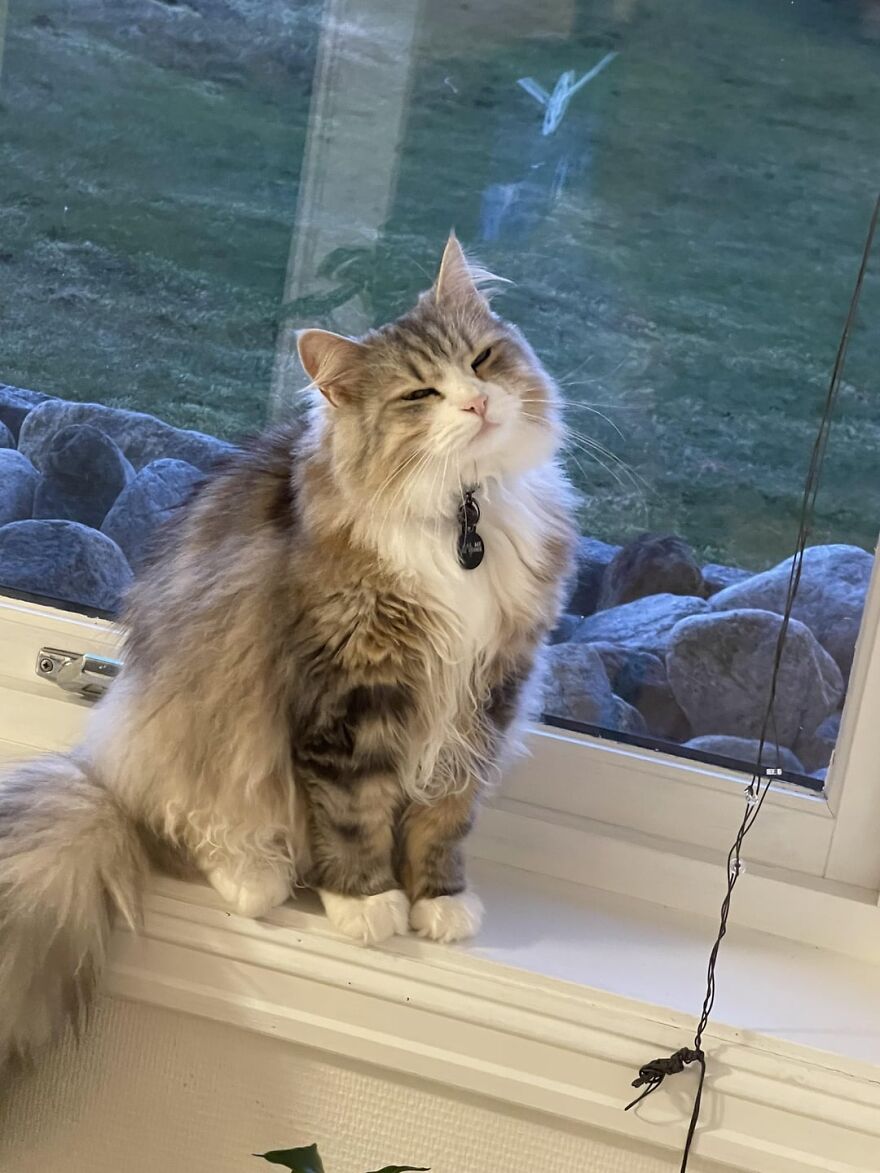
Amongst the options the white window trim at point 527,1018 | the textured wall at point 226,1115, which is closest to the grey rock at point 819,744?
the white window trim at point 527,1018

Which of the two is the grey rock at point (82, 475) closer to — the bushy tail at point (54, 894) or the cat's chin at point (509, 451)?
the bushy tail at point (54, 894)

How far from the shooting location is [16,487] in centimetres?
192

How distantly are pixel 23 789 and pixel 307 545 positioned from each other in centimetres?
45

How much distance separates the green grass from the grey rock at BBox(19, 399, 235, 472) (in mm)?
26

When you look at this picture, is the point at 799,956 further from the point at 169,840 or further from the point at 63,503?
the point at 63,503

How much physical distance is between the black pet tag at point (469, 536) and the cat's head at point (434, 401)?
2cm

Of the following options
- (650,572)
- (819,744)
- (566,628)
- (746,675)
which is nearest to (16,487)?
(566,628)

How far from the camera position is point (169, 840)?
1.41m

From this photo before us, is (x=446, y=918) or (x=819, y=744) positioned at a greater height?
(x=819, y=744)

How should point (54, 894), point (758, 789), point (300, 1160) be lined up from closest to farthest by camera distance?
point (300, 1160) < point (54, 894) < point (758, 789)

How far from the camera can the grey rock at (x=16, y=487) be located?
1.91 meters

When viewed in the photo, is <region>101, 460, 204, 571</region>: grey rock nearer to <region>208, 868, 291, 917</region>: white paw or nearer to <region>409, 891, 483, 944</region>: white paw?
<region>208, 868, 291, 917</region>: white paw

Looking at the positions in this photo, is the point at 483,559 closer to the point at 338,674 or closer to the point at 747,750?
the point at 338,674

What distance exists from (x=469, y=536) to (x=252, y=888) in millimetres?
483
